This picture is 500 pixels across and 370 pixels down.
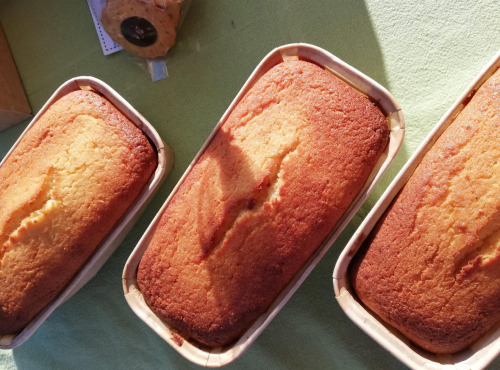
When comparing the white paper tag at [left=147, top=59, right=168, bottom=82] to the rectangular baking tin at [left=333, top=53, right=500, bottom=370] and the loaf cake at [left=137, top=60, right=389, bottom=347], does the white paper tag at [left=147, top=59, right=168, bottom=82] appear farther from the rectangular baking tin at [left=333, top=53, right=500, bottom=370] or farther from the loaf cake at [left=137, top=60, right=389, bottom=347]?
the rectangular baking tin at [left=333, top=53, right=500, bottom=370]

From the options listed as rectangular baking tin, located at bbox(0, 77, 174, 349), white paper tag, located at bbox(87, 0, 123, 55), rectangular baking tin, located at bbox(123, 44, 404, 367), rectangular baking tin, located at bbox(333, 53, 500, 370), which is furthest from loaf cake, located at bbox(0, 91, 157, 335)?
rectangular baking tin, located at bbox(333, 53, 500, 370)

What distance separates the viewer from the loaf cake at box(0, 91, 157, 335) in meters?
1.09

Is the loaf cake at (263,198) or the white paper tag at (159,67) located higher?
the white paper tag at (159,67)

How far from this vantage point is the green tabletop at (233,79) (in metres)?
1.15

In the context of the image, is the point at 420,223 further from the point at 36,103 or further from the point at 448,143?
the point at 36,103

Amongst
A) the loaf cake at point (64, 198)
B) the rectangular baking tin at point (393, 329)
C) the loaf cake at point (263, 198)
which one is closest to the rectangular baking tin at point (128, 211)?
the loaf cake at point (64, 198)

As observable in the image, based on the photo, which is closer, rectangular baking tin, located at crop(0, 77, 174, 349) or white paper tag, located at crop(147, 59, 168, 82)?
rectangular baking tin, located at crop(0, 77, 174, 349)

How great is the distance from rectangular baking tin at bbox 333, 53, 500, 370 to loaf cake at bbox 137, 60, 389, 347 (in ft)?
0.23

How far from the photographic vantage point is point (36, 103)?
4.61ft

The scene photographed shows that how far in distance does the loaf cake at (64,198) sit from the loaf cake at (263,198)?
180 millimetres

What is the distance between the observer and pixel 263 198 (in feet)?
3.29

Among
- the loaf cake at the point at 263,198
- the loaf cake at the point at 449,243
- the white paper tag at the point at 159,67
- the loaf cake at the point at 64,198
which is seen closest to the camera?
the loaf cake at the point at 449,243

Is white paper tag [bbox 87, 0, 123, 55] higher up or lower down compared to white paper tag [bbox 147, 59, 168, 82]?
higher up

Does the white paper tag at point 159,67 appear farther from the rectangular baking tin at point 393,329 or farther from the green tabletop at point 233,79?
the rectangular baking tin at point 393,329
